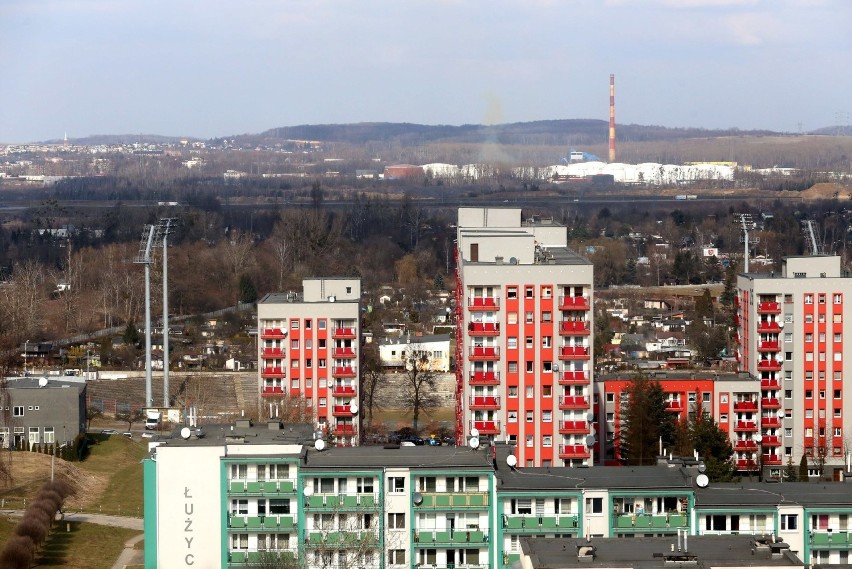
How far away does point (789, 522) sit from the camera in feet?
51.5

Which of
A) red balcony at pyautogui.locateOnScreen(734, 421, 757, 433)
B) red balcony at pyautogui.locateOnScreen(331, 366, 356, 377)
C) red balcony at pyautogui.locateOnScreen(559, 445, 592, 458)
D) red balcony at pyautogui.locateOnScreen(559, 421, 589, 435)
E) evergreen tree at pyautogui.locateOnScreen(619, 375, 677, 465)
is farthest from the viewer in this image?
red balcony at pyautogui.locateOnScreen(331, 366, 356, 377)

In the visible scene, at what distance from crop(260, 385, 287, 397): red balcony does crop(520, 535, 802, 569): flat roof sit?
13.9 metres

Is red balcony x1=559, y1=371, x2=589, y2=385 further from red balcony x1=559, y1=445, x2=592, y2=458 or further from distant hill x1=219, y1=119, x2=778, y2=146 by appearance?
distant hill x1=219, y1=119, x2=778, y2=146

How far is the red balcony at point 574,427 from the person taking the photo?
76.2 feet

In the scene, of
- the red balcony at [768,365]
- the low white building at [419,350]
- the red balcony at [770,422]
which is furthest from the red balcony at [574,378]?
the low white building at [419,350]

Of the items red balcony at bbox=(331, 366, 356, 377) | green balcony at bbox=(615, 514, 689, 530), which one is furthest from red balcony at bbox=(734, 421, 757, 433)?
green balcony at bbox=(615, 514, 689, 530)

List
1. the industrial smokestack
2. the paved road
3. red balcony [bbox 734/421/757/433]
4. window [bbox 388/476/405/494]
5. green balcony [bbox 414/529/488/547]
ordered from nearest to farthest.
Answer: green balcony [bbox 414/529/488/547] → window [bbox 388/476/405/494] → the paved road → red balcony [bbox 734/421/757/433] → the industrial smokestack

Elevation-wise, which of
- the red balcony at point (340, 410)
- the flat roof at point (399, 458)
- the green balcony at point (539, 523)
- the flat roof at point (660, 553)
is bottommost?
the red balcony at point (340, 410)

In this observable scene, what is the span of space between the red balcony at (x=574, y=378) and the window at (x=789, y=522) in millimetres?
7772

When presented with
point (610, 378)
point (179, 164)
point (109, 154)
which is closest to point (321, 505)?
point (610, 378)

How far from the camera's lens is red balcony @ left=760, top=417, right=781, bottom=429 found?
26.8 m

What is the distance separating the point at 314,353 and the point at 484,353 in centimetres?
476

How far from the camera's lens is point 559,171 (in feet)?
429

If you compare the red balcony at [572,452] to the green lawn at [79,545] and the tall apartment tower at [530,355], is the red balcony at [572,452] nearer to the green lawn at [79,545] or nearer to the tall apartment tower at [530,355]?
the tall apartment tower at [530,355]
